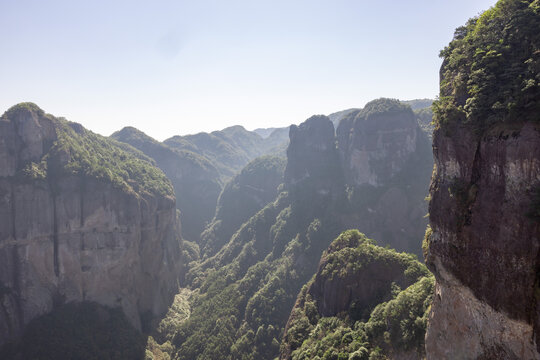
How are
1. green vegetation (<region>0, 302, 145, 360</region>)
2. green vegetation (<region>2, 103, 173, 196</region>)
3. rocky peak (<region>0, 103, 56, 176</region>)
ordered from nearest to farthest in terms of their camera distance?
green vegetation (<region>0, 302, 145, 360</region>)
rocky peak (<region>0, 103, 56, 176</region>)
green vegetation (<region>2, 103, 173, 196</region>)

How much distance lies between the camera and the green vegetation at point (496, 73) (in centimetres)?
1595

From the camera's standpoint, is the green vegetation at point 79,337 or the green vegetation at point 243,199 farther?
the green vegetation at point 243,199

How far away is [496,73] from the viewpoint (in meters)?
18.3

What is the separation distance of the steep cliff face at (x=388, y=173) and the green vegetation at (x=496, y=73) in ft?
262

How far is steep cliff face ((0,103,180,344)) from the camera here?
186 feet

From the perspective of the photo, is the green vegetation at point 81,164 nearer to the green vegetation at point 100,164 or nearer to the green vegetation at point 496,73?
the green vegetation at point 100,164

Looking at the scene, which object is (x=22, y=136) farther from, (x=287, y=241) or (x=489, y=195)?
(x=489, y=195)

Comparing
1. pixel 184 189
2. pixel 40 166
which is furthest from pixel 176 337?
pixel 184 189

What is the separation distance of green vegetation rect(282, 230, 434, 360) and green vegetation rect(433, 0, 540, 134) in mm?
18564

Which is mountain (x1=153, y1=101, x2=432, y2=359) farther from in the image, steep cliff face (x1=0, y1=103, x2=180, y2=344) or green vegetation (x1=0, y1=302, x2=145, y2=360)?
steep cliff face (x1=0, y1=103, x2=180, y2=344)

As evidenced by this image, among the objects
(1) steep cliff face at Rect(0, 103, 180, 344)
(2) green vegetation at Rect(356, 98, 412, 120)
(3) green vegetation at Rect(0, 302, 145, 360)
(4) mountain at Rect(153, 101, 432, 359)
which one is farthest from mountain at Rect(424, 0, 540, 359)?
(2) green vegetation at Rect(356, 98, 412, 120)

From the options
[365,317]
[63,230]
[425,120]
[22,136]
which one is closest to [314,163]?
[425,120]

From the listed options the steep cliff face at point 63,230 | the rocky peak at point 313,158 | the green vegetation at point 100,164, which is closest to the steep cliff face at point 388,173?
the rocky peak at point 313,158

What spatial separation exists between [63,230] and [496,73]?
77132 millimetres
